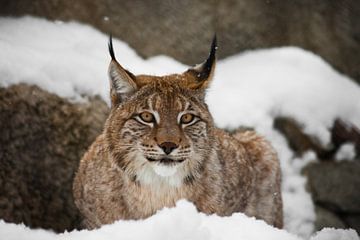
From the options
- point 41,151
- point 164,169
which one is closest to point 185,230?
point 164,169

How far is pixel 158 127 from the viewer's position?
4633 millimetres

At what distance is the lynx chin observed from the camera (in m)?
4.66

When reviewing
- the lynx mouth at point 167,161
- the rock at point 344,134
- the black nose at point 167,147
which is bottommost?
the rock at point 344,134

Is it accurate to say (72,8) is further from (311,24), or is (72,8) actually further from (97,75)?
(311,24)

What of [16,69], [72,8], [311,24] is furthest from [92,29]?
[311,24]

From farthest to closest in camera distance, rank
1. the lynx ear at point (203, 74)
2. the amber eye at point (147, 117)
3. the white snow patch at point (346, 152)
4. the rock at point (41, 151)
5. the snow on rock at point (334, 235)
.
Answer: the white snow patch at point (346, 152)
the rock at point (41, 151)
the lynx ear at point (203, 74)
the amber eye at point (147, 117)
the snow on rock at point (334, 235)

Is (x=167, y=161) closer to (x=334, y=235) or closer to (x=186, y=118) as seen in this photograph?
(x=186, y=118)

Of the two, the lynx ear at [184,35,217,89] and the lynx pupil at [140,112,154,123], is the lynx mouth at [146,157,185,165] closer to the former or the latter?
the lynx pupil at [140,112,154,123]

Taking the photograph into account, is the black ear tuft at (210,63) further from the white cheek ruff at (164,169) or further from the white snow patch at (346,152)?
the white snow patch at (346,152)

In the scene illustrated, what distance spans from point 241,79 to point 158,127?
3.51 m

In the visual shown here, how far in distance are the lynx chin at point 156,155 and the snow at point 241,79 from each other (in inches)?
53.8

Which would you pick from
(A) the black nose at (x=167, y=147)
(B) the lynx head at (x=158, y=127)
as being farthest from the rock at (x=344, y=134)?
(A) the black nose at (x=167, y=147)

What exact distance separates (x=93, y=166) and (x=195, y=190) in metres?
1.03

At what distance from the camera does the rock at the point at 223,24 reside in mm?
7945
